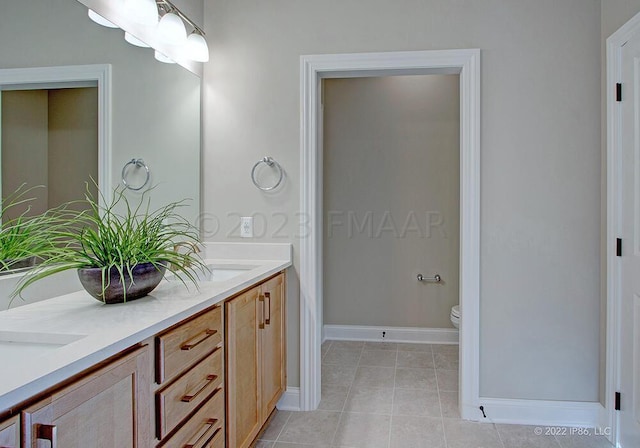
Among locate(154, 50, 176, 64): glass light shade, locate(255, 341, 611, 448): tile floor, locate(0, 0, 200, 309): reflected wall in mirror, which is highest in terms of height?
locate(154, 50, 176, 64): glass light shade

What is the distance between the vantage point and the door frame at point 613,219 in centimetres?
209

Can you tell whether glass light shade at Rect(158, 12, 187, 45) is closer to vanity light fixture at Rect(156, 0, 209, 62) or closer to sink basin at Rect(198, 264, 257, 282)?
vanity light fixture at Rect(156, 0, 209, 62)

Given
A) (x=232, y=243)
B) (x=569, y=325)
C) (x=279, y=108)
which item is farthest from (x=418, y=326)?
(x=279, y=108)

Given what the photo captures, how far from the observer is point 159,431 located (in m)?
1.20

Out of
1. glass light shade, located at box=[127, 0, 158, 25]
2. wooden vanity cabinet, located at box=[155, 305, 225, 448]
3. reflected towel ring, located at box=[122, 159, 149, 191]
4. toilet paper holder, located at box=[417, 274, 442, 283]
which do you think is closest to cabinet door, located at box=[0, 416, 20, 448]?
wooden vanity cabinet, located at box=[155, 305, 225, 448]

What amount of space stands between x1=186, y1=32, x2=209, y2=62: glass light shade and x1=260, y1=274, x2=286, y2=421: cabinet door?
1272mm

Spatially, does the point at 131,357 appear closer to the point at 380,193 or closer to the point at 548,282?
the point at 548,282

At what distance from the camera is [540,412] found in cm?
233

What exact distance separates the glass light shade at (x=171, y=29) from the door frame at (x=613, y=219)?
2116 millimetres

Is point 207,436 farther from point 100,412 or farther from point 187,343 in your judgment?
point 100,412

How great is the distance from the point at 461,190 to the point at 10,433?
219cm

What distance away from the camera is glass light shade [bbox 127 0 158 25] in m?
1.89

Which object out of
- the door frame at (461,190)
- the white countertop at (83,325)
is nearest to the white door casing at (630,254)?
the door frame at (461,190)

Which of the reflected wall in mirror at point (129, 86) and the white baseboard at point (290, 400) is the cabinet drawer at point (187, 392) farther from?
the white baseboard at point (290, 400)
